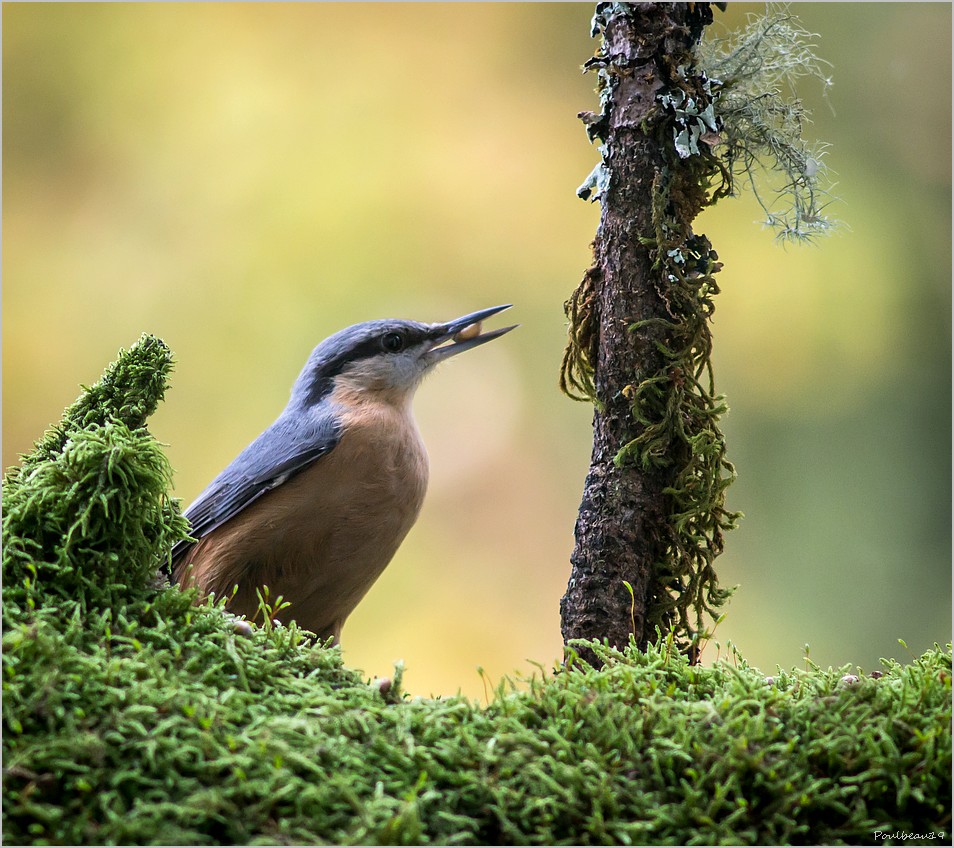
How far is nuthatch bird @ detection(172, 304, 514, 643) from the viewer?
2521 millimetres

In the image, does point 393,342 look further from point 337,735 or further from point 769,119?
point 337,735

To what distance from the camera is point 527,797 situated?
1263mm

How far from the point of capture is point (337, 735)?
1.36m

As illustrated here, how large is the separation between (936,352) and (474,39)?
3595 mm

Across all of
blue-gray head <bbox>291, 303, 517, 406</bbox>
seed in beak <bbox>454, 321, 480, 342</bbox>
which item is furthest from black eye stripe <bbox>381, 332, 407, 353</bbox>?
seed in beak <bbox>454, 321, 480, 342</bbox>

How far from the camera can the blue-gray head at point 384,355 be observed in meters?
3.04

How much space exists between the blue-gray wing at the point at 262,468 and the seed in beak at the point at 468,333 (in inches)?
22.3

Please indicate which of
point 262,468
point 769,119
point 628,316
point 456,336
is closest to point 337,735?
point 628,316

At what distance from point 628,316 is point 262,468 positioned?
1.24 meters

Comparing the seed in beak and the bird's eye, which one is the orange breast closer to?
the bird's eye

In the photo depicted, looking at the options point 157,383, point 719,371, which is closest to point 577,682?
point 157,383

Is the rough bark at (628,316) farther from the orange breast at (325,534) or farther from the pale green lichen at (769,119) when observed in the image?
the orange breast at (325,534)

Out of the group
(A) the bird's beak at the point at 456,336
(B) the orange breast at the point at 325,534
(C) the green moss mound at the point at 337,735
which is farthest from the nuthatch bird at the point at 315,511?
(C) the green moss mound at the point at 337,735

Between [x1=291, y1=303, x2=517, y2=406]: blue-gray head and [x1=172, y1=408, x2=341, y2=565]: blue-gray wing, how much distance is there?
23 cm
